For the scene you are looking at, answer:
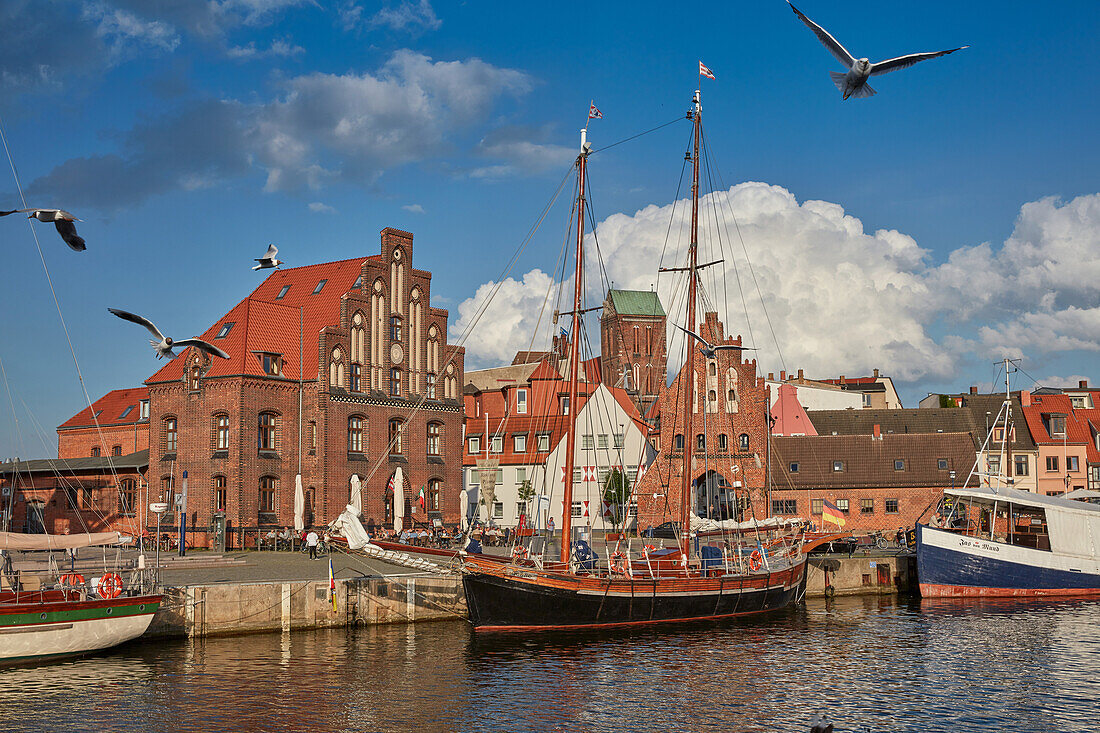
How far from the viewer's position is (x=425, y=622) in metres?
42.1

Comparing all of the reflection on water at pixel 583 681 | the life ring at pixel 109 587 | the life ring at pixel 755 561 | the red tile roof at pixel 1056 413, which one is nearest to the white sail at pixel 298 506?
the reflection on water at pixel 583 681

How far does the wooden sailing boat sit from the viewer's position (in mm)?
39188

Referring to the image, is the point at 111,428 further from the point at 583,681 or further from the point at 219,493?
the point at 583,681

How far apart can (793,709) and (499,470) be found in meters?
59.0

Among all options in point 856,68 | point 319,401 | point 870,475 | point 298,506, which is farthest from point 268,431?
point 856,68

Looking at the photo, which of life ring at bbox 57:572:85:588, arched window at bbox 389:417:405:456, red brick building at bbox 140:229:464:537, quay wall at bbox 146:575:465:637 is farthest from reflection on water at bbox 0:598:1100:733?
arched window at bbox 389:417:405:456

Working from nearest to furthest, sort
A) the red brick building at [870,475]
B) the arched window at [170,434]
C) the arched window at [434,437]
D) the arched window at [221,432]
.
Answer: the arched window at [221,432], the arched window at [170,434], the arched window at [434,437], the red brick building at [870,475]

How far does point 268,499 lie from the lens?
6019 centimetres

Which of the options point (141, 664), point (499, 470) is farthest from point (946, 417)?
point (141, 664)

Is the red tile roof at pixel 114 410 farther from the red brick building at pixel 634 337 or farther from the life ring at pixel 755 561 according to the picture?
the red brick building at pixel 634 337

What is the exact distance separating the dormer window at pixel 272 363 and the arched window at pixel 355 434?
5.29 metres

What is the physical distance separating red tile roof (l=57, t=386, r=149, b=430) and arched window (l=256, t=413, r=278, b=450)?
1891 centimetres

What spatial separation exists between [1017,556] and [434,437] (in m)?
35.9

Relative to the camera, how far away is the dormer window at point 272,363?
61.2 m
